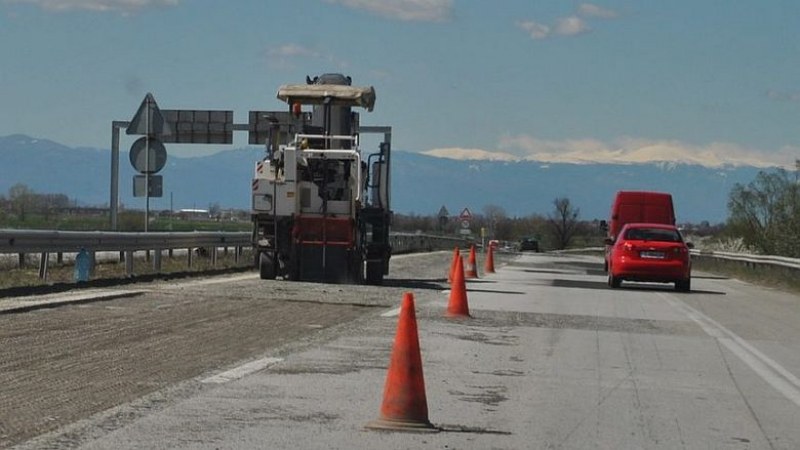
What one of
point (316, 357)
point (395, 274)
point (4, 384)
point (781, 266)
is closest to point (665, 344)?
point (316, 357)

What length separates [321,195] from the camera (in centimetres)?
2398

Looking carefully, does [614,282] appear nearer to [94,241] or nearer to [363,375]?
[94,241]

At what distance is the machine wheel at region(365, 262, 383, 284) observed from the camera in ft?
82.1

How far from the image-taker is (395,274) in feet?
105

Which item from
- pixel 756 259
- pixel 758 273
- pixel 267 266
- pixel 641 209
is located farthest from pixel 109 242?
pixel 756 259

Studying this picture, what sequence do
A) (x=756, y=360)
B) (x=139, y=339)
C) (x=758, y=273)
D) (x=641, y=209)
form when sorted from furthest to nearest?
(x=758, y=273) → (x=641, y=209) → (x=756, y=360) → (x=139, y=339)

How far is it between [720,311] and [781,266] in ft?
55.6

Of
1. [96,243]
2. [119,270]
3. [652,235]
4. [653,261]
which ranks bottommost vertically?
[119,270]

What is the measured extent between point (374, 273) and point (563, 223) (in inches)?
4328

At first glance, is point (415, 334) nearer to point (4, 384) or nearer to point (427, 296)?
point (4, 384)

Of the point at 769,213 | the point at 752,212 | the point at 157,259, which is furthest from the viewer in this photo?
the point at 752,212

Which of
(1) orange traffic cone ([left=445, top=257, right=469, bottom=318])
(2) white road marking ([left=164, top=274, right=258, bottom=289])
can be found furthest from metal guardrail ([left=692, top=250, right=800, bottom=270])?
(1) orange traffic cone ([left=445, top=257, right=469, bottom=318])

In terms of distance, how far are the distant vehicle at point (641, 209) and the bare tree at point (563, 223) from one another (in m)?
88.3

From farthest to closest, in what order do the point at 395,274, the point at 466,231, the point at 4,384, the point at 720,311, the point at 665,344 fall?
the point at 466,231, the point at 395,274, the point at 720,311, the point at 665,344, the point at 4,384
